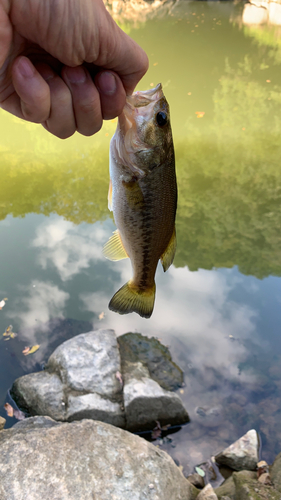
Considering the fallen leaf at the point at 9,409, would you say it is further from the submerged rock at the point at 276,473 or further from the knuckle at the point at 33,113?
the knuckle at the point at 33,113

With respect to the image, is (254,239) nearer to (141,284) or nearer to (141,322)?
(141,322)

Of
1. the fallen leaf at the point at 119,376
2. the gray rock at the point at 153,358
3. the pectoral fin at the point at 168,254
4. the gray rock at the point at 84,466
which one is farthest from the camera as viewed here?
the gray rock at the point at 153,358

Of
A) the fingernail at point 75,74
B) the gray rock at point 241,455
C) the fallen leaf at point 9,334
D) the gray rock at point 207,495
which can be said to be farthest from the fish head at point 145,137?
the fallen leaf at point 9,334

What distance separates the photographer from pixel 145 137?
166 centimetres

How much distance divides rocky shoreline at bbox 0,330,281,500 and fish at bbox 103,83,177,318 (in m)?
1.46

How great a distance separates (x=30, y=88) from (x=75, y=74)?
0.24 m

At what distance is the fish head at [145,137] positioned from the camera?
166 centimetres

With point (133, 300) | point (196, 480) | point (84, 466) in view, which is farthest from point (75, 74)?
point (196, 480)

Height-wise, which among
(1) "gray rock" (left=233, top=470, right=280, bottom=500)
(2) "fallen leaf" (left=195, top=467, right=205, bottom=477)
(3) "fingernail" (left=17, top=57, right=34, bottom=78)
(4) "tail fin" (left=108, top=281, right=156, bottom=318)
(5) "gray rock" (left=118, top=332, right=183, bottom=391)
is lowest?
(2) "fallen leaf" (left=195, top=467, right=205, bottom=477)

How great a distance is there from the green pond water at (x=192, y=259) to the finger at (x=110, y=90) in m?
2.98

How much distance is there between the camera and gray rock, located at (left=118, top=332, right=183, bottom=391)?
12.2 ft

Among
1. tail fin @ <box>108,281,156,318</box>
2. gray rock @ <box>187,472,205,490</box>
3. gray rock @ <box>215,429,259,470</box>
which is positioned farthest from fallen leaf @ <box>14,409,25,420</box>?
tail fin @ <box>108,281,156,318</box>

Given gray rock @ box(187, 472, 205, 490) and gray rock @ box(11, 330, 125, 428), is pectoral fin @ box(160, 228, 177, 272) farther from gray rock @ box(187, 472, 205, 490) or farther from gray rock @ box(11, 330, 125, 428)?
gray rock @ box(187, 472, 205, 490)

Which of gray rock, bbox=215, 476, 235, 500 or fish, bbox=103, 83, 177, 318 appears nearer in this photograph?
fish, bbox=103, 83, 177, 318
